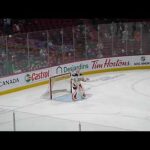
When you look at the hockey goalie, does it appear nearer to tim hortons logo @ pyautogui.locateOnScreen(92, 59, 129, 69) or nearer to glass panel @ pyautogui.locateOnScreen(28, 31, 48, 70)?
glass panel @ pyautogui.locateOnScreen(28, 31, 48, 70)

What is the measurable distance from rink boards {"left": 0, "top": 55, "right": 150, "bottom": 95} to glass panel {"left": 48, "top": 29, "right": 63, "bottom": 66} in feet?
0.92

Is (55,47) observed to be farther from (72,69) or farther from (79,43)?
(79,43)

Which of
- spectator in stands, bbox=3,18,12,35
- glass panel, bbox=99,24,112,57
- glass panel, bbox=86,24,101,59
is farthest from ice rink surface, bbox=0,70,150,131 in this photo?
spectator in stands, bbox=3,18,12,35

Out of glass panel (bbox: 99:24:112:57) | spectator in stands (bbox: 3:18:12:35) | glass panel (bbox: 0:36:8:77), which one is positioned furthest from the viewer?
glass panel (bbox: 99:24:112:57)

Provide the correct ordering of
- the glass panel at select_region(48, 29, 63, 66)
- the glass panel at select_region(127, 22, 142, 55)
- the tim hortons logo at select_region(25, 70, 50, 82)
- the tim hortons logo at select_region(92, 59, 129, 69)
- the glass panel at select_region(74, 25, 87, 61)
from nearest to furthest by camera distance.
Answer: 1. the tim hortons logo at select_region(25, 70, 50, 82)
2. the glass panel at select_region(48, 29, 63, 66)
3. the glass panel at select_region(74, 25, 87, 61)
4. the tim hortons logo at select_region(92, 59, 129, 69)
5. the glass panel at select_region(127, 22, 142, 55)

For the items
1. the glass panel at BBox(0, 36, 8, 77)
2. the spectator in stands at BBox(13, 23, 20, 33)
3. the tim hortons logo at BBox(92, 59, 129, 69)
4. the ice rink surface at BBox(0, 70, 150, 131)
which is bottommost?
the ice rink surface at BBox(0, 70, 150, 131)

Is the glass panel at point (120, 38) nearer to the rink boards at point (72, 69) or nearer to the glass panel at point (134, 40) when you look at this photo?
the glass panel at point (134, 40)

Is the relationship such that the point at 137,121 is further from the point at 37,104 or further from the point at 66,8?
the point at 66,8

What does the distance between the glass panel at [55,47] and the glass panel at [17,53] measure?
154 centimetres

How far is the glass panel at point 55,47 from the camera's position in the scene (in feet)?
55.2

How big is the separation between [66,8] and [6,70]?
12.2 m

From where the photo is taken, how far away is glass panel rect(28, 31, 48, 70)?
15781 mm

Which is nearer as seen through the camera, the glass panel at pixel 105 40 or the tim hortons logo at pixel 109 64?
the tim hortons logo at pixel 109 64

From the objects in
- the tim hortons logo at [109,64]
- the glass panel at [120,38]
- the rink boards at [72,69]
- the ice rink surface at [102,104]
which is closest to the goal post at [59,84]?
the ice rink surface at [102,104]
